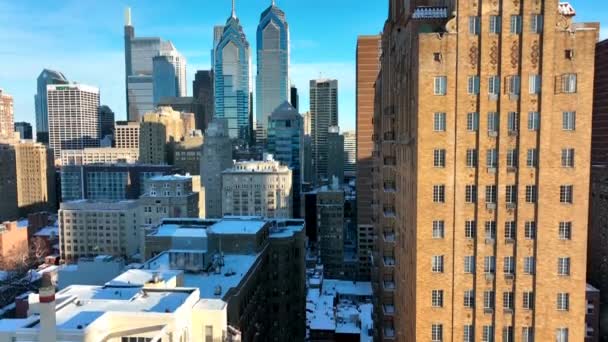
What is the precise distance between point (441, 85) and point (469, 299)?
1637 centimetres

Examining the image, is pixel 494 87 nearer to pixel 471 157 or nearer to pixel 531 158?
pixel 471 157

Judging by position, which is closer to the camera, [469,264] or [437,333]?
[469,264]

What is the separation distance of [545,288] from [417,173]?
13.0 meters

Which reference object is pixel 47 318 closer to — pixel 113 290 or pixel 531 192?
pixel 113 290

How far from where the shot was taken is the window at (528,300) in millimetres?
34909

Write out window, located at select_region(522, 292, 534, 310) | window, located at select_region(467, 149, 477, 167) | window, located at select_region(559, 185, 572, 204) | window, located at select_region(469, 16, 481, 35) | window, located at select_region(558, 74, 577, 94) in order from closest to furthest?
window, located at select_region(558, 74, 577, 94)
window, located at select_region(469, 16, 481, 35)
window, located at select_region(559, 185, 572, 204)
window, located at select_region(467, 149, 477, 167)
window, located at select_region(522, 292, 534, 310)

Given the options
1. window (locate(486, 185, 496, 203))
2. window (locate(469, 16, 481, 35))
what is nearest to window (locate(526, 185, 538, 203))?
window (locate(486, 185, 496, 203))

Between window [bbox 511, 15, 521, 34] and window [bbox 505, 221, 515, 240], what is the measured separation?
14015 millimetres

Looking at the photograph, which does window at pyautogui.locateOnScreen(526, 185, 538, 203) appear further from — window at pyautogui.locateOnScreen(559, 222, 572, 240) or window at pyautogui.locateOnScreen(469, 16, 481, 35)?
window at pyautogui.locateOnScreen(469, 16, 481, 35)

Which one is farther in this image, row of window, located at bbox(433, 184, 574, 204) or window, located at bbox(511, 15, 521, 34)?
row of window, located at bbox(433, 184, 574, 204)

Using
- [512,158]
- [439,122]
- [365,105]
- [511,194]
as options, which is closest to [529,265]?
[511,194]

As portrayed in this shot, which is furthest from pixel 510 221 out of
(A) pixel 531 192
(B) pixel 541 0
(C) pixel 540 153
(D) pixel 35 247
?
(D) pixel 35 247

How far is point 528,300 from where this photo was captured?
35031 millimetres

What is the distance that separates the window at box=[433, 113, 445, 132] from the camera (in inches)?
1345
